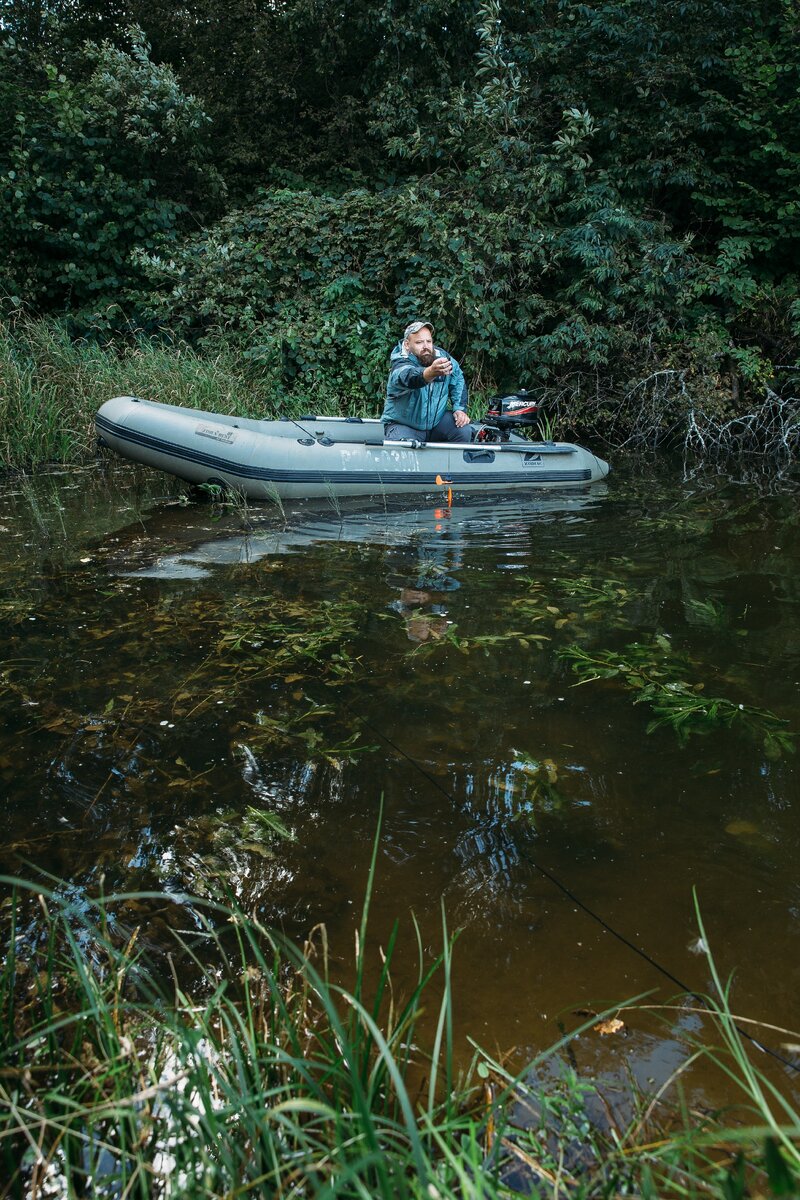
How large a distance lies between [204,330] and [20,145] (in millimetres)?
3101

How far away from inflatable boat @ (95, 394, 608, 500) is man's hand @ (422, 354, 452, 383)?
0.50 metres

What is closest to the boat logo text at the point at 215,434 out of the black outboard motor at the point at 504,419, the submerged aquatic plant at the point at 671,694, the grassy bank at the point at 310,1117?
the black outboard motor at the point at 504,419

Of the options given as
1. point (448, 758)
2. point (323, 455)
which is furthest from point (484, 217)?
point (448, 758)

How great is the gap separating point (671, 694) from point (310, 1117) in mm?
2093

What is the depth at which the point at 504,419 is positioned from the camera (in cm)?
696

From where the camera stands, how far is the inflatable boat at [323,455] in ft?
19.6

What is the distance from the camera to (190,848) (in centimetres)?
224

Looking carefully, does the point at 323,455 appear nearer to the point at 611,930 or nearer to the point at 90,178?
the point at 611,930

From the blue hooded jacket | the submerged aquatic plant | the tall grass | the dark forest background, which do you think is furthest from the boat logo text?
the submerged aquatic plant

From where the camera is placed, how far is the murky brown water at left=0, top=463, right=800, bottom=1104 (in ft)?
6.20

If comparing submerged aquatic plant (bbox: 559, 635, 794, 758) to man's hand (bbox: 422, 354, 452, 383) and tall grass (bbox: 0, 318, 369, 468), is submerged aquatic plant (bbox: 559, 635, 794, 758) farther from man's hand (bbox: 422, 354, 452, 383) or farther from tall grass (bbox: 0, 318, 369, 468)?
tall grass (bbox: 0, 318, 369, 468)

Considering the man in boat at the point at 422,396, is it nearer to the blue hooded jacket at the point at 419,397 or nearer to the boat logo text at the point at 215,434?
the blue hooded jacket at the point at 419,397

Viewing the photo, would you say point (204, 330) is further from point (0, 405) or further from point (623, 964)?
point (623, 964)

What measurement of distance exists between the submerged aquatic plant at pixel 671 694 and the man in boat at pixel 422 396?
3432 millimetres
